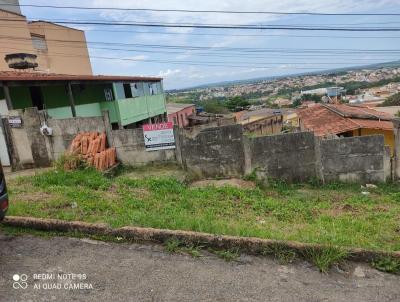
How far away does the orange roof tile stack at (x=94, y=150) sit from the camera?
30.1ft

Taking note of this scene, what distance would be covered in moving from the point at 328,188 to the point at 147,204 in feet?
16.5

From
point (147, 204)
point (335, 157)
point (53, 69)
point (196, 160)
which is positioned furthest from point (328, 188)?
point (53, 69)

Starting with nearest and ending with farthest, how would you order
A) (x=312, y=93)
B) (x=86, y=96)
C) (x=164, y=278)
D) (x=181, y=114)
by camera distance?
(x=164, y=278) < (x=86, y=96) < (x=181, y=114) < (x=312, y=93)

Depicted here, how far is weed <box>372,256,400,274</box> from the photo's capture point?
344 centimetres

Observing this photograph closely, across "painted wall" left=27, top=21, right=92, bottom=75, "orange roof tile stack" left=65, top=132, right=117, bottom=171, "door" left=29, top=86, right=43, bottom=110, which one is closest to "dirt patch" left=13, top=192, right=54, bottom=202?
"orange roof tile stack" left=65, top=132, right=117, bottom=171

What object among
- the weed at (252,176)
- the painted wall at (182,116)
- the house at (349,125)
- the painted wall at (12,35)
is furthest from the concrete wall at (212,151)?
the painted wall at (182,116)

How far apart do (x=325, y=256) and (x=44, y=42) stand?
96.2 ft

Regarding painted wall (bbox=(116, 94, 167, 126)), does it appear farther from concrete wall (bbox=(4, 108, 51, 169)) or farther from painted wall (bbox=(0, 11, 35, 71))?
painted wall (bbox=(0, 11, 35, 71))

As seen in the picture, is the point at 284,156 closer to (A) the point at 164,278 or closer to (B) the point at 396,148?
(B) the point at 396,148

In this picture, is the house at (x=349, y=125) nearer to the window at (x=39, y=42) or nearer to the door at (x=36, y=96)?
the door at (x=36, y=96)

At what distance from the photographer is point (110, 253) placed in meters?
3.85

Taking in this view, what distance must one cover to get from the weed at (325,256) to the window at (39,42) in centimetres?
2836

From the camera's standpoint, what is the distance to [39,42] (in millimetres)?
Result: 26953

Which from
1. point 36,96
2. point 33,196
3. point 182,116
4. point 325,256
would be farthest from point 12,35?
point 325,256
